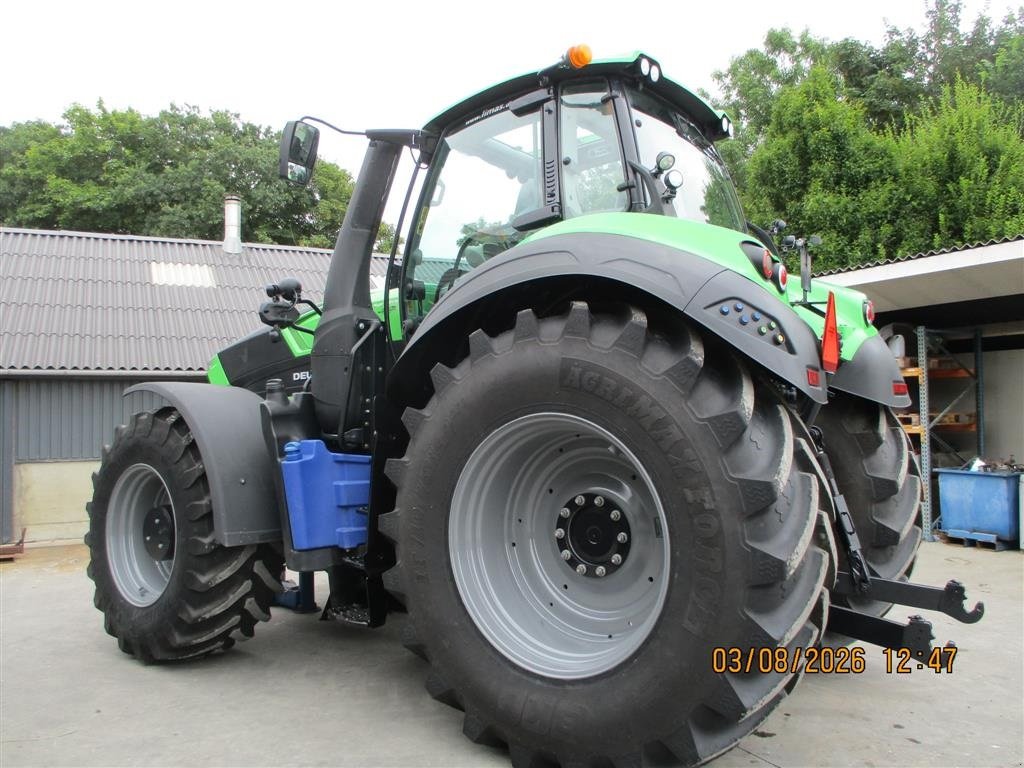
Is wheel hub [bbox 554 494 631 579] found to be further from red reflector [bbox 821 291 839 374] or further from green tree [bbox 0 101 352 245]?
green tree [bbox 0 101 352 245]

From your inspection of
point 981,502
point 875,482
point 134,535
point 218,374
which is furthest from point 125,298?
point 981,502

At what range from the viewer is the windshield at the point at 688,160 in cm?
325

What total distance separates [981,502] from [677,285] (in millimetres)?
7093

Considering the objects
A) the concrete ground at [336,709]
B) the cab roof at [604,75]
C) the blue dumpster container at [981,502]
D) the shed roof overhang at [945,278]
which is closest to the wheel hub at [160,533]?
the concrete ground at [336,709]

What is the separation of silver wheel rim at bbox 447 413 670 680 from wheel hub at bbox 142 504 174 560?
6.80 feet

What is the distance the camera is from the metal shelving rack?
8.43 meters

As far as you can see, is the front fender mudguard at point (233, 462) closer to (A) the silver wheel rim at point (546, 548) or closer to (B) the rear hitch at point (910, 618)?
(A) the silver wheel rim at point (546, 548)

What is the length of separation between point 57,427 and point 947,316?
10.7 metres

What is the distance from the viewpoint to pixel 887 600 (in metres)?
2.72

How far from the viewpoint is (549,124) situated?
3.23m

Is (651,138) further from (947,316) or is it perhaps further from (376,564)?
(947,316)

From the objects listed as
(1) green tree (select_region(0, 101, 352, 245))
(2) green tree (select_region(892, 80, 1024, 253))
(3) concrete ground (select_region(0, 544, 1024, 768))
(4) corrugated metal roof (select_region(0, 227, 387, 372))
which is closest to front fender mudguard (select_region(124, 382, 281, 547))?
(3) concrete ground (select_region(0, 544, 1024, 768))

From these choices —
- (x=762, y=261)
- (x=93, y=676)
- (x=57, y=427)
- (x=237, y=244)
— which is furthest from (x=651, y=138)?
(x=237, y=244)

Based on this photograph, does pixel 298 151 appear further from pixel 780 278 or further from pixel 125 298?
pixel 125 298
